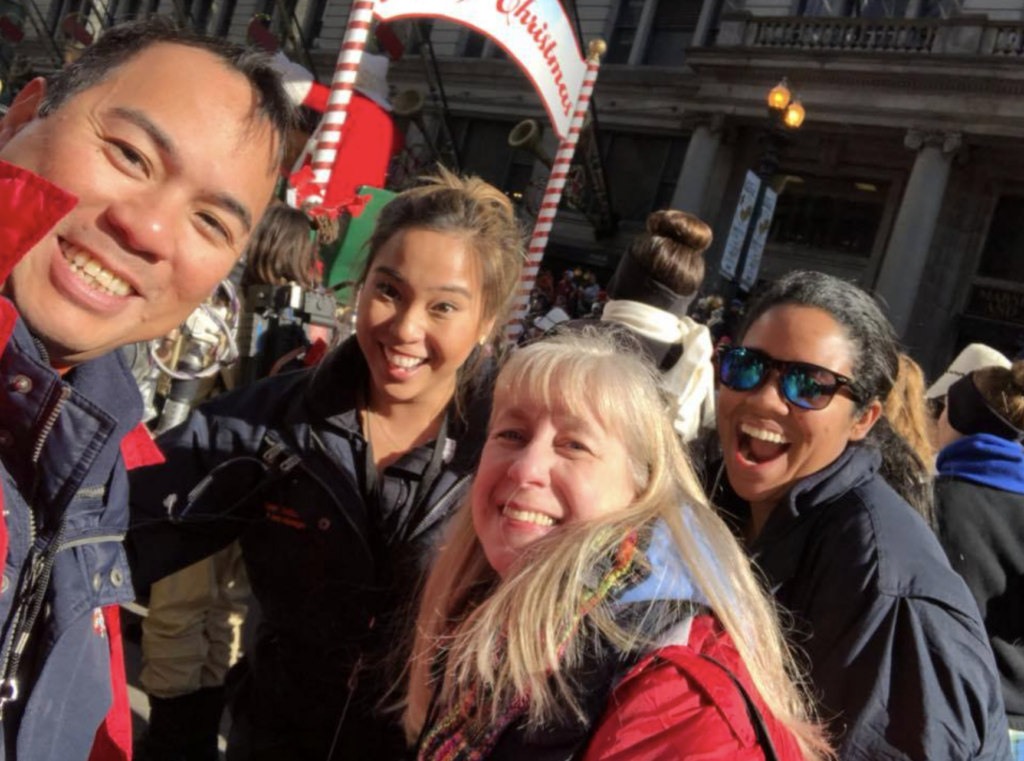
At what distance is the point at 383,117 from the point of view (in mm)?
7078

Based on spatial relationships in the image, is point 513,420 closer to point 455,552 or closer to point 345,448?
point 455,552

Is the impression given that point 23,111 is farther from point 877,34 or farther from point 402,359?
point 877,34

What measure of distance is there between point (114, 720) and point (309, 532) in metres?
0.72

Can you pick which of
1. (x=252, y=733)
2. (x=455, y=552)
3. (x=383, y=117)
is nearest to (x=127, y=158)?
(x=455, y=552)

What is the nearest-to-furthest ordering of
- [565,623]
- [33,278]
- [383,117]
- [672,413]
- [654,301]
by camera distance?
1. [33,278]
2. [565,623]
3. [672,413]
4. [654,301]
5. [383,117]

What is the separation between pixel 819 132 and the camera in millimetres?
18906

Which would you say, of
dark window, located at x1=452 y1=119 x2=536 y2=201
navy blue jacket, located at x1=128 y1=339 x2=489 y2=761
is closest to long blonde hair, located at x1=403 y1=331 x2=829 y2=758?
navy blue jacket, located at x1=128 y1=339 x2=489 y2=761

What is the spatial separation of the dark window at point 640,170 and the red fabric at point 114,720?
19987 millimetres

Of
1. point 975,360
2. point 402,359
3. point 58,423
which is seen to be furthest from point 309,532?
point 975,360

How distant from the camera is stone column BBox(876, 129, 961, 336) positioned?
54.2 feet

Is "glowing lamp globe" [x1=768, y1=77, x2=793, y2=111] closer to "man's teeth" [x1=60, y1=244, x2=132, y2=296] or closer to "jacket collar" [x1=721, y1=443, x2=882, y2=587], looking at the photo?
"jacket collar" [x1=721, y1=443, x2=882, y2=587]

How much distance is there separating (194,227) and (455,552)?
85cm

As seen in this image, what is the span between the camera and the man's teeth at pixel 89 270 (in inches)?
54.5

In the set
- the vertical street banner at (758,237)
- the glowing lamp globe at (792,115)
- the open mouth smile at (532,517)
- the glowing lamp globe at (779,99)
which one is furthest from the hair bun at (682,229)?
the glowing lamp globe at (792,115)
